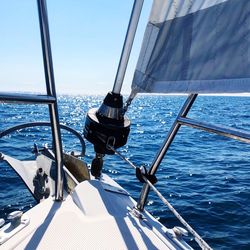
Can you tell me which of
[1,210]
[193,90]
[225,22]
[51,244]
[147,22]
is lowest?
[1,210]

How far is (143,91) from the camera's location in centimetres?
175

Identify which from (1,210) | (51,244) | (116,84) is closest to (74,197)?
(51,244)

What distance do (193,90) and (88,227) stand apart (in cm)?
83

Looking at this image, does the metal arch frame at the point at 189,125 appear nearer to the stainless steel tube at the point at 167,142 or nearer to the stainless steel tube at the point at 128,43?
the stainless steel tube at the point at 167,142

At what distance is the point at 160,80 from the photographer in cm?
158

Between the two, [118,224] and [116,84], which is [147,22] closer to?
[116,84]

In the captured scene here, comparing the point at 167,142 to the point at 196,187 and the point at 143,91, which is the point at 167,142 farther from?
the point at 196,187

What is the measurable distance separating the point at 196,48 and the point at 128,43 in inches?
25.4

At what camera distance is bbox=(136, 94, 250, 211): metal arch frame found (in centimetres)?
129

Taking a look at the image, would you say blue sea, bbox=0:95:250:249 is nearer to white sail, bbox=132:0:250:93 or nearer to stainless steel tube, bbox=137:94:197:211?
stainless steel tube, bbox=137:94:197:211

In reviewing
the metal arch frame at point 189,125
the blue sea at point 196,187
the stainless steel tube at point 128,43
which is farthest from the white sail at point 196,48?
the blue sea at point 196,187

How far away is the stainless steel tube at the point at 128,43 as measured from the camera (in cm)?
180

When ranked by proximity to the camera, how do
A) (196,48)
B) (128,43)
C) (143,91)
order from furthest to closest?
(128,43), (143,91), (196,48)

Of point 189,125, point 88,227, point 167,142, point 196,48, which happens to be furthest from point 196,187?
point 196,48
